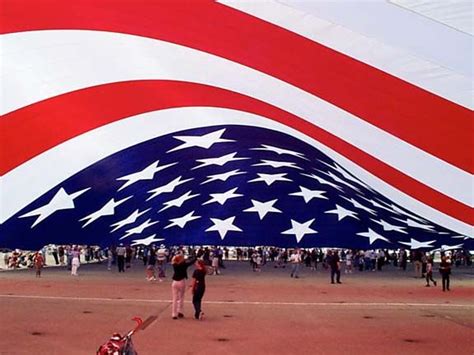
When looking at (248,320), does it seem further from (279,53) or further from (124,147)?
(279,53)

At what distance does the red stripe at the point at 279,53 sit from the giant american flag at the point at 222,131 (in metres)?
0.03

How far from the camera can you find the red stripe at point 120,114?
9672 millimetres

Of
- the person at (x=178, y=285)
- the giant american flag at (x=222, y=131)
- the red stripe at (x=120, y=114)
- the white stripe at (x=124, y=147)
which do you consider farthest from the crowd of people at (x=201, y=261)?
the red stripe at (x=120, y=114)

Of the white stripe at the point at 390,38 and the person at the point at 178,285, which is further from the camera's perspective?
the person at the point at 178,285

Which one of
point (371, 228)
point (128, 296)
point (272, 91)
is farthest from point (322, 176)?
point (128, 296)

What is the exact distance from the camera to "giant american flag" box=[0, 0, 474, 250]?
831 centimetres

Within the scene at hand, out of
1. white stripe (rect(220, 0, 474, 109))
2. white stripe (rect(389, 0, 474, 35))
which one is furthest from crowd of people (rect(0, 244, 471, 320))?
white stripe (rect(389, 0, 474, 35))

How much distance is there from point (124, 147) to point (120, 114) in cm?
64

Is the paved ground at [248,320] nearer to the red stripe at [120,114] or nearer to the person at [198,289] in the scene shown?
the person at [198,289]

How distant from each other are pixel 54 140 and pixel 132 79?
5.17 feet

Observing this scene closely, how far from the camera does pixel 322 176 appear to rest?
30.1 feet

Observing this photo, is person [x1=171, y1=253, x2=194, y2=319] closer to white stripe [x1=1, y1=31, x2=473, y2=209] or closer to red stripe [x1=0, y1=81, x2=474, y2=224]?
red stripe [x1=0, y1=81, x2=474, y2=224]

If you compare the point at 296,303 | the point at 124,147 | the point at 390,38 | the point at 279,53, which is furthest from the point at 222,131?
the point at 296,303

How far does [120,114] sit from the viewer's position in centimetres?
1057
